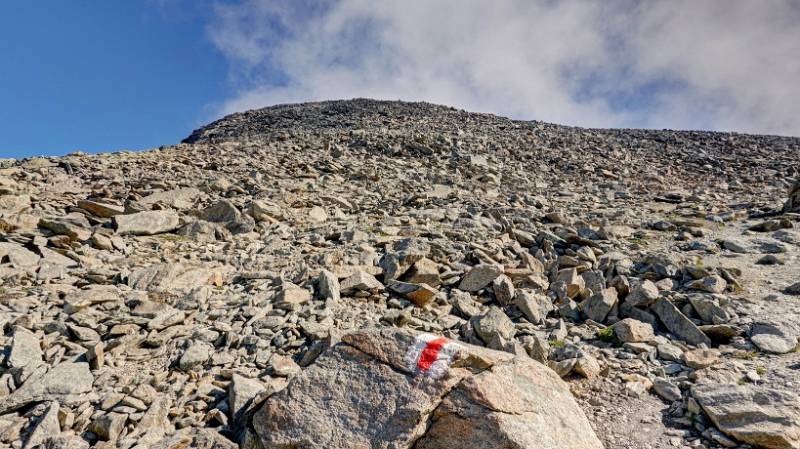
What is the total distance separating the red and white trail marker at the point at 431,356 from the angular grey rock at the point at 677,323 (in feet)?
18.3

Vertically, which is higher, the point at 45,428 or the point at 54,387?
the point at 54,387

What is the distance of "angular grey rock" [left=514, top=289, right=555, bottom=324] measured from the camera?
29.2ft

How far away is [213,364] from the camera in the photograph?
21.8 ft

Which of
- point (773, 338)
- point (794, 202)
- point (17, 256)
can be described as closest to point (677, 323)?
point (773, 338)

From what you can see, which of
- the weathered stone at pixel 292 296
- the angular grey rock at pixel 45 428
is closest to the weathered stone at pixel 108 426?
the angular grey rock at pixel 45 428

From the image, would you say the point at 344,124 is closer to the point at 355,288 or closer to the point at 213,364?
the point at 355,288

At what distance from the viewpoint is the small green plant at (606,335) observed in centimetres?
824

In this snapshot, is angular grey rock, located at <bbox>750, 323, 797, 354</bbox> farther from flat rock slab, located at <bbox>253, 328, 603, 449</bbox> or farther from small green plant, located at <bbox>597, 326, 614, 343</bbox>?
flat rock slab, located at <bbox>253, 328, 603, 449</bbox>

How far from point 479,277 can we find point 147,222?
926 centimetres

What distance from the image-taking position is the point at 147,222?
12.1 m

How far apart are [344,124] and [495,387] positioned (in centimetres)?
3278

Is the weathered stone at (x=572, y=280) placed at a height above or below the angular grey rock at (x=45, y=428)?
above

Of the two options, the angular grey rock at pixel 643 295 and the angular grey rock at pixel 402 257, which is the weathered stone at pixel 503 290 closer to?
the angular grey rock at pixel 402 257

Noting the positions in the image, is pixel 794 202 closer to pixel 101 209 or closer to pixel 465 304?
pixel 465 304
